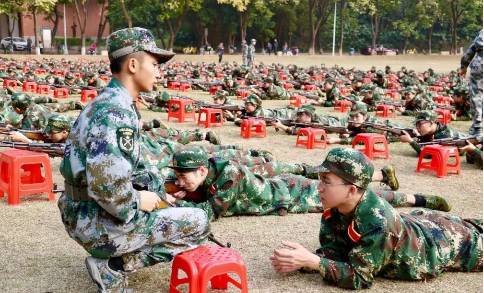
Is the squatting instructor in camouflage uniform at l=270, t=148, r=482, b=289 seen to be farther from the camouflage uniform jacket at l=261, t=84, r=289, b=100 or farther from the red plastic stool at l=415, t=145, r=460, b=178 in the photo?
the camouflage uniform jacket at l=261, t=84, r=289, b=100

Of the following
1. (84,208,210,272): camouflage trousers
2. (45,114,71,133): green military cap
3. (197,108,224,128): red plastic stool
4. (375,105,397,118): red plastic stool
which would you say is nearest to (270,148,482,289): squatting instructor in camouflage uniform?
(84,208,210,272): camouflage trousers

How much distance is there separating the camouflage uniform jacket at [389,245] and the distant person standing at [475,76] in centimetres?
507

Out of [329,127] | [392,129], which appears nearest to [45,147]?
[329,127]

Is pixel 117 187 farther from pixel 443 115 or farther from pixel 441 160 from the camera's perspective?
pixel 443 115

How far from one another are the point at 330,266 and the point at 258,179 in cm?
176

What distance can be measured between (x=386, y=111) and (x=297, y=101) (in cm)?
282

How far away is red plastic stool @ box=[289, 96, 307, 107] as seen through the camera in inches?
592

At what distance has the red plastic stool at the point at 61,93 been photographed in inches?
605

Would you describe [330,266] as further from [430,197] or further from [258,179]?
[430,197]

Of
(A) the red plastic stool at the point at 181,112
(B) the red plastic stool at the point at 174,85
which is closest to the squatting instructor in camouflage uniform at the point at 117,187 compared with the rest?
(A) the red plastic stool at the point at 181,112

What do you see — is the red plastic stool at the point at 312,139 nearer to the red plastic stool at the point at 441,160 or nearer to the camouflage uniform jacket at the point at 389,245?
the red plastic stool at the point at 441,160

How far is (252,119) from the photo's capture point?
9969 millimetres

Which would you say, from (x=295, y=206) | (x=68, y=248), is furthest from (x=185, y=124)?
(x=68, y=248)

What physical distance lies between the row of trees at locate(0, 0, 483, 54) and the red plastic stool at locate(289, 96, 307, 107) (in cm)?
2317
